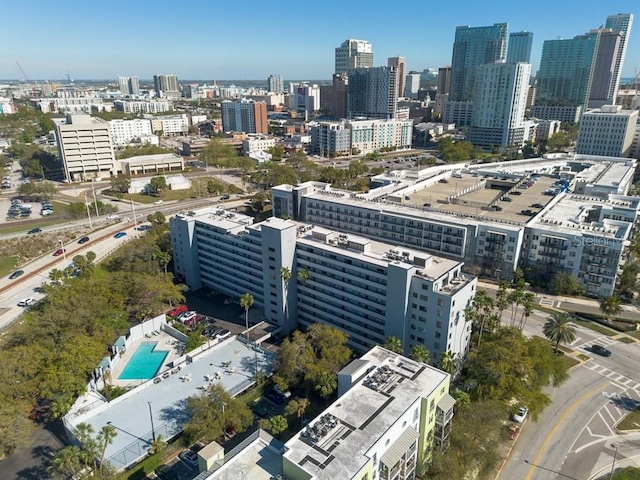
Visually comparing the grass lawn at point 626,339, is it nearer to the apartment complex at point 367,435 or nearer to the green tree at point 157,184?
the apartment complex at point 367,435

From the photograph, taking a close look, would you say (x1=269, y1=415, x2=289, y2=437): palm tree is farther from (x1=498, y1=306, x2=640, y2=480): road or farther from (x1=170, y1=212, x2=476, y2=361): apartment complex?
(x1=498, y1=306, x2=640, y2=480): road

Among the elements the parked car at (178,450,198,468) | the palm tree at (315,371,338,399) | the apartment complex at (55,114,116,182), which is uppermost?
the apartment complex at (55,114,116,182)

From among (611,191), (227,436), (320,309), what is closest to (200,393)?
(227,436)

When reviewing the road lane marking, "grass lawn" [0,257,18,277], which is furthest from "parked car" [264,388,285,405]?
"grass lawn" [0,257,18,277]

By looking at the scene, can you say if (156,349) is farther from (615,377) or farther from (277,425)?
(615,377)

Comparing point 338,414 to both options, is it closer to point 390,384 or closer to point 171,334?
point 390,384

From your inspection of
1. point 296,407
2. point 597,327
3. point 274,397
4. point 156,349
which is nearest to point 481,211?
point 597,327

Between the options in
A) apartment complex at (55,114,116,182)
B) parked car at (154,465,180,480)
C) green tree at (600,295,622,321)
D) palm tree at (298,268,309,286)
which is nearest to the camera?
parked car at (154,465,180,480)
